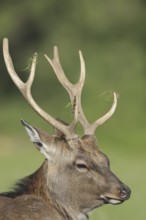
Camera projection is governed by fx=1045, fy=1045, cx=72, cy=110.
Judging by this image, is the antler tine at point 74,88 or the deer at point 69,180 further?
the antler tine at point 74,88

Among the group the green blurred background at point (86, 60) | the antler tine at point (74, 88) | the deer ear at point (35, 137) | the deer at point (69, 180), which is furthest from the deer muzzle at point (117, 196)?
the green blurred background at point (86, 60)

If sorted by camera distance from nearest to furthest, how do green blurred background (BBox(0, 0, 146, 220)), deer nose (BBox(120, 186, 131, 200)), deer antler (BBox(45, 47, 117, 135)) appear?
deer nose (BBox(120, 186, 131, 200))
deer antler (BBox(45, 47, 117, 135))
green blurred background (BBox(0, 0, 146, 220))

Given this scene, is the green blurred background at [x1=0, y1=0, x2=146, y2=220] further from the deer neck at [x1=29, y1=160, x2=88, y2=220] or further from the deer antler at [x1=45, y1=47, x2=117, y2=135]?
the deer neck at [x1=29, y1=160, x2=88, y2=220]

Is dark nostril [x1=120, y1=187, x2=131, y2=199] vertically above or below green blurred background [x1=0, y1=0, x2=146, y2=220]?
above

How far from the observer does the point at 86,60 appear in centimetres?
3006

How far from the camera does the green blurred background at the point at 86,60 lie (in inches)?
1021

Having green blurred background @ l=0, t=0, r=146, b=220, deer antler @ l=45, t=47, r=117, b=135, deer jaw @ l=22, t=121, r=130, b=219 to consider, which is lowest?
green blurred background @ l=0, t=0, r=146, b=220

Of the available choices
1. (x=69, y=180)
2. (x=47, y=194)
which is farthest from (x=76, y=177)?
(x=47, y=194)

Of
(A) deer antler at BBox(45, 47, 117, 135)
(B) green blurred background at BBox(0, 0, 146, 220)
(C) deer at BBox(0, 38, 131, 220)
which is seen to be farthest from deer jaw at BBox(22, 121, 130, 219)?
(B) green blurred background at BBox(0, 0, 146, 220)

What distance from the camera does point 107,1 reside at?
1252 inches

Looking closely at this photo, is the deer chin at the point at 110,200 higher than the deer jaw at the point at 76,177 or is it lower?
lower

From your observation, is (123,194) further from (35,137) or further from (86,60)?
(86,60)

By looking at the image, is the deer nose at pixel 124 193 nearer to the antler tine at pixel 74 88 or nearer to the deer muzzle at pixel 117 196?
the deer muzzle at pixel 117 196

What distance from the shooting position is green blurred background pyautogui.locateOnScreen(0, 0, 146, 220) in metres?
25.9
